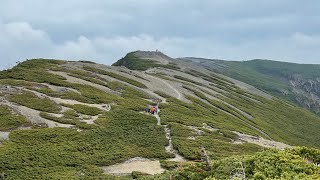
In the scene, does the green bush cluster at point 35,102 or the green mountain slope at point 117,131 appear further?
the green bush cluster at point 35,102

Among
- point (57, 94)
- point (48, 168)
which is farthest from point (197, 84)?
point (48, 168)

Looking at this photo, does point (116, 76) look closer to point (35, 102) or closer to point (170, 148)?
point (35, 102)

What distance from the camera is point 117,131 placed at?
2790 inches

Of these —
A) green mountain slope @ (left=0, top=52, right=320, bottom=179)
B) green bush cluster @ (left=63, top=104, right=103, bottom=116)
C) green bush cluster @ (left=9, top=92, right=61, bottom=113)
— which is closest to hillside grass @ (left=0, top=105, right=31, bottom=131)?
green mountain slope @ (left=0, top=52, right=320, bottom=179)

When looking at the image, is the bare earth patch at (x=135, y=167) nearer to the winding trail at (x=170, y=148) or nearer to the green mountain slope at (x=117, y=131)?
the green mountain slope at (x=117, y=131)

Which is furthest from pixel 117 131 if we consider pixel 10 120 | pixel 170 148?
pixel 10 120

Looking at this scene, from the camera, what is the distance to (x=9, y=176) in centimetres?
4862

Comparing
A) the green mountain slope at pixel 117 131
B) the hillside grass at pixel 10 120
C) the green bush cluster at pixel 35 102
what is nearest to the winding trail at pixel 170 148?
the green mountain slope at pixel 117 131

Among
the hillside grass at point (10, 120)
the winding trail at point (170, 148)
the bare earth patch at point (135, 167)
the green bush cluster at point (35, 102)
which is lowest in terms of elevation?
the bare earth patch at point (135, 167)

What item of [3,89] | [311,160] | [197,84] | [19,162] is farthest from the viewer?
[197,84]

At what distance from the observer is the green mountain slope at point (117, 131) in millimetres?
32531

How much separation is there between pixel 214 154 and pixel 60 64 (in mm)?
72333

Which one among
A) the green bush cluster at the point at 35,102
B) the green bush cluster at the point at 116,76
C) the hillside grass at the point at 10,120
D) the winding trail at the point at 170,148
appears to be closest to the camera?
the winding trail at the point at 170,148

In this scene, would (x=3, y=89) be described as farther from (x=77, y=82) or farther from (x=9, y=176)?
(x=9, y=176)
